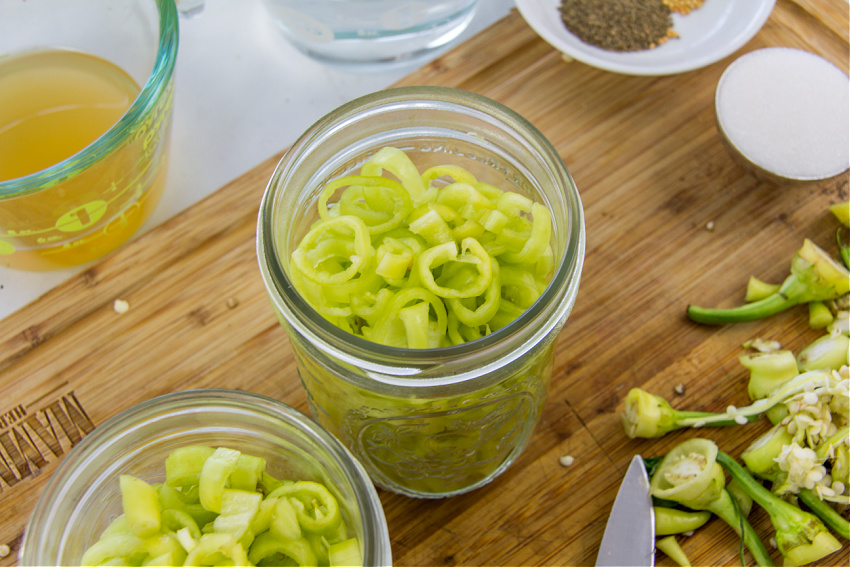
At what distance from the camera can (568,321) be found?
52.9 inches

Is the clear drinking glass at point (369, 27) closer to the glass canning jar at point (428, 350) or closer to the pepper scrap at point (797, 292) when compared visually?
the glass canning jar at point (428, 350)

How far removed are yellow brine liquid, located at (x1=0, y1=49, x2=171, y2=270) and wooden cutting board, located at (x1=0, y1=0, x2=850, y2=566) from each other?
2.7 inches

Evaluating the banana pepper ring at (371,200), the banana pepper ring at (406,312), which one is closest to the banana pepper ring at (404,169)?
the banana pepper ring at (371,200)

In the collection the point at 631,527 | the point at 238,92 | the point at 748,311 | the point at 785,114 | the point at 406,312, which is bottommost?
the point at 631,527

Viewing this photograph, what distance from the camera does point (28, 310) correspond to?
1301mm

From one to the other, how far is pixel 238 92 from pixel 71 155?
402mm

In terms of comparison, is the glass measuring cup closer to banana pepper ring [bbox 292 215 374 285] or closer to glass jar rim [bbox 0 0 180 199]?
glass jar rim [bbox 0 0 180 199]

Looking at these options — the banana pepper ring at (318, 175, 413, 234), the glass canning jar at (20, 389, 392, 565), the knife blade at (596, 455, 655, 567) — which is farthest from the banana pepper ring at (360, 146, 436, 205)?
the knife blade at (596, 455, 655, 567)

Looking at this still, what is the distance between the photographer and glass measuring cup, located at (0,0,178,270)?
1.17 metres

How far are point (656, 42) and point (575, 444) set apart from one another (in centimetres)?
84

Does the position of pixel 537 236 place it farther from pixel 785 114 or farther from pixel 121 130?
pixel 785 114

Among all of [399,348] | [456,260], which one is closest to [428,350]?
[399,348]

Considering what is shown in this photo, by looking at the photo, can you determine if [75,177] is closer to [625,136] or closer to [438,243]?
[438,243]

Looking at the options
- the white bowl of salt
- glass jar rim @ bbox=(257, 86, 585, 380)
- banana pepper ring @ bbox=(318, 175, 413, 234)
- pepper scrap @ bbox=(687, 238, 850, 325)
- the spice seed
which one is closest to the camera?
glass jar rim @ bbox=(257, 86, 585, 380)
